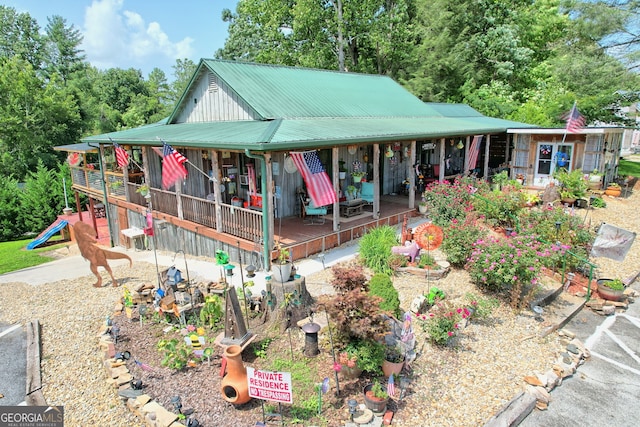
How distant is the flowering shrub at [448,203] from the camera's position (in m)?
11.3

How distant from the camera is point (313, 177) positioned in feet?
32.9

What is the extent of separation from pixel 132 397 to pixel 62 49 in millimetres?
63914

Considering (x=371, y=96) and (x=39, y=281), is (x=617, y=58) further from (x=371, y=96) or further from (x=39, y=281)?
(x=39, y=281)

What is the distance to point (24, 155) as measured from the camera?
32.3 meters

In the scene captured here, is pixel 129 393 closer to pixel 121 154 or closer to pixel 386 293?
pixel 386 293

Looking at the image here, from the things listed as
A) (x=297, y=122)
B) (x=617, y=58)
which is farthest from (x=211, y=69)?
(x=617, y=58)

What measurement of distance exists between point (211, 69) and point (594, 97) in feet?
64.7

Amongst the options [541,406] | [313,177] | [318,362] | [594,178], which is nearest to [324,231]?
[313,177]

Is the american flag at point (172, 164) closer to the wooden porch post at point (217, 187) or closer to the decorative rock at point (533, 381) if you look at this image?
the wooden porch post at point (217, 187)

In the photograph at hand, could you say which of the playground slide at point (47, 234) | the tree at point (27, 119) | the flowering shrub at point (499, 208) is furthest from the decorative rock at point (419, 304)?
the tree at point (27, 119)

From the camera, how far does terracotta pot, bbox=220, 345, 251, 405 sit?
5492mm

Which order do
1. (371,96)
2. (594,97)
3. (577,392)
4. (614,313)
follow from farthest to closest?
(594,97)
(371,96)
(614,313)
(577,392)

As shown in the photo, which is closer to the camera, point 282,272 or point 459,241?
point 282,272

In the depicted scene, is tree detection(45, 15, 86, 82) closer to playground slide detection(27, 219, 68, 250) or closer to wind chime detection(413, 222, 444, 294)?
playground slide detection(27, 219, 68, 250)
